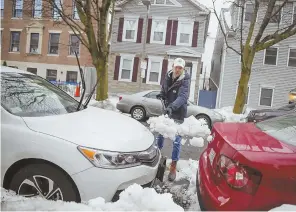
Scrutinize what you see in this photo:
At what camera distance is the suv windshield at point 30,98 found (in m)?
2.98

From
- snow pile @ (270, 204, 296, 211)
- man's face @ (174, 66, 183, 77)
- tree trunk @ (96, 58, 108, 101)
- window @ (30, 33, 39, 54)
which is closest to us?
snow pile @ (270, 204, 296, 211)

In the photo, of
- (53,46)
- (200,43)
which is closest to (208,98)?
(200,43)

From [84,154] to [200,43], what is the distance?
65.0ft

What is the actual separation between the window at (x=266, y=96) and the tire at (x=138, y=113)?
11.5m

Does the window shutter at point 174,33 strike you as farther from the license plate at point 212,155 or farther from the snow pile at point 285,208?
the snow pile at point 285,208

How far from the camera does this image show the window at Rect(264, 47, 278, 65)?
64.8ft

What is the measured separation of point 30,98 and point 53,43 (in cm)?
2384

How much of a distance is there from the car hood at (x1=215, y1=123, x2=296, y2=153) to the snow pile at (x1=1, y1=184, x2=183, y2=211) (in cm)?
70

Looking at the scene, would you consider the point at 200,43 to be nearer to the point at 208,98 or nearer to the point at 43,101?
the point at 208,98

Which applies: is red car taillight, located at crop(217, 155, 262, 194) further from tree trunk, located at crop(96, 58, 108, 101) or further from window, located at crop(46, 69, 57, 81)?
window, located at crop(46, 69, 57, 81)

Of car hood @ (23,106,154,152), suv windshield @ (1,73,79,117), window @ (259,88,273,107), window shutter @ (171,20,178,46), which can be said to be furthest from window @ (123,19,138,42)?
car hood @ (23,106,154,152)

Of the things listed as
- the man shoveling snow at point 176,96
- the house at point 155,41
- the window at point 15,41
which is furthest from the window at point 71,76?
the man shoveling snow at point 176,96

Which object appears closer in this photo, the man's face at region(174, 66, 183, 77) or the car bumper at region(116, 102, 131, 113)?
the man's face at region(174, 66, 183, 77)

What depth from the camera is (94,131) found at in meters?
2.87
